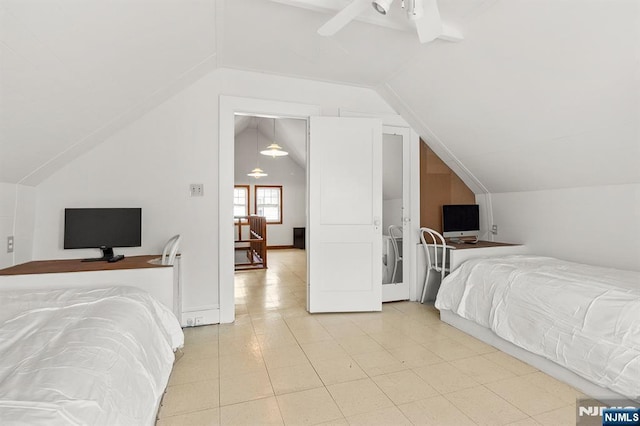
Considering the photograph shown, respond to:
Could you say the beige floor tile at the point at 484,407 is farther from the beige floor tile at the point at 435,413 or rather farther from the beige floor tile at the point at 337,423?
the beige floor tile at the point at 337,423

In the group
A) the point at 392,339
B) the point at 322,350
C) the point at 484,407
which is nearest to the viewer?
the point at 484,407

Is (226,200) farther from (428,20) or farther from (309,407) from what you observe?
(428,20)

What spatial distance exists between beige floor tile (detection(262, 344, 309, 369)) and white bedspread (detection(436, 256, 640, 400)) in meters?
1.53

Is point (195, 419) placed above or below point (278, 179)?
below

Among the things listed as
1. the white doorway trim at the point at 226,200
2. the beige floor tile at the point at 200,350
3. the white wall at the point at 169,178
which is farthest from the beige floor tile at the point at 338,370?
the white wall at the point at 169,178

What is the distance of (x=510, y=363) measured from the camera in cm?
233

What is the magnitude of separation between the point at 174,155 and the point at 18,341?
2.13 m

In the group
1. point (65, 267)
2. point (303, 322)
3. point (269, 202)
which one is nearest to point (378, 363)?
point (303, 322)

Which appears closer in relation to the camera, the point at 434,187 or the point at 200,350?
the point at 200,350

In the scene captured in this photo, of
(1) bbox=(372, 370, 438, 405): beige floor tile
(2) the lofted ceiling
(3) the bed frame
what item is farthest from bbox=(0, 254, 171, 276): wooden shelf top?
(3) the bed frame

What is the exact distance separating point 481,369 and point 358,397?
3.25 ft

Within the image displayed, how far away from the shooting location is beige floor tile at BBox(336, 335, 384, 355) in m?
2.54

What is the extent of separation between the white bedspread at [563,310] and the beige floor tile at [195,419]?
217 cm

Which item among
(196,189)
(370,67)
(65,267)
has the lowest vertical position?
(65,267)
